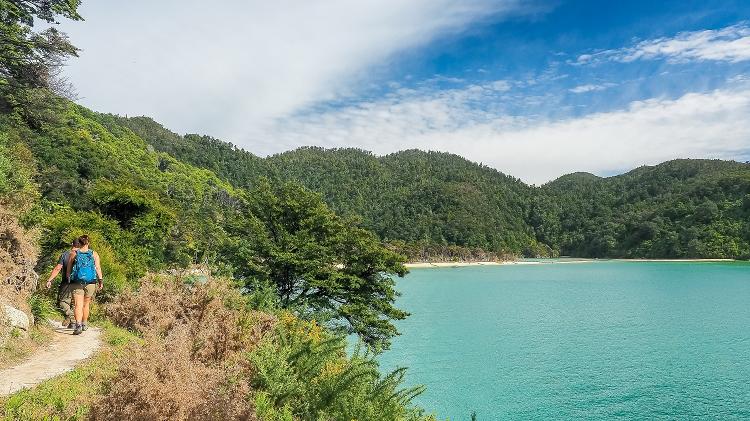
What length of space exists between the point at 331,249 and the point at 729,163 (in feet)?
730

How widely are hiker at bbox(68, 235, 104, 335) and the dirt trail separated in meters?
0.38

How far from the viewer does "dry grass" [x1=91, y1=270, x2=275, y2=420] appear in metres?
5.24

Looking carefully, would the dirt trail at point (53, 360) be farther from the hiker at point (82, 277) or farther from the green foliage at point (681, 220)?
the green foliage at point (681, 220)

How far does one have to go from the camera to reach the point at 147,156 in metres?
120

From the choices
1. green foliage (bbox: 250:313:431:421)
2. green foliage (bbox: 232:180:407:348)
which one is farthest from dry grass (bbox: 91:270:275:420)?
green foliage (bbox: 232:180:407:348)

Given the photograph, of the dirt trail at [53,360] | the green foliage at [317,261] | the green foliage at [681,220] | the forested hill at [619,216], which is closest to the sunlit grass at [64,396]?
the dirt trail at [53,360]

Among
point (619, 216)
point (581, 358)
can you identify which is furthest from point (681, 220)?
point (581, 358)

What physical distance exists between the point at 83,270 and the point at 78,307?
2.54ft

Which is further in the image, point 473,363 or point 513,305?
point 513,305

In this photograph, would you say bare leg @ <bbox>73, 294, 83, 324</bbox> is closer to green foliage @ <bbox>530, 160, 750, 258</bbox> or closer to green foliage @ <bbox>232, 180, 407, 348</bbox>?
green foliage @ <bbox>232, 180, 407, 348</bbox>

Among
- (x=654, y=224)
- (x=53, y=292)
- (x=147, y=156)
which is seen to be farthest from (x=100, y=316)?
(x=654, y=224)

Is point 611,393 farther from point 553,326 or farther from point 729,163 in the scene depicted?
point 729,163

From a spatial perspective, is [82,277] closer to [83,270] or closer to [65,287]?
[83,270]

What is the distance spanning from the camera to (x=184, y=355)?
618cm
